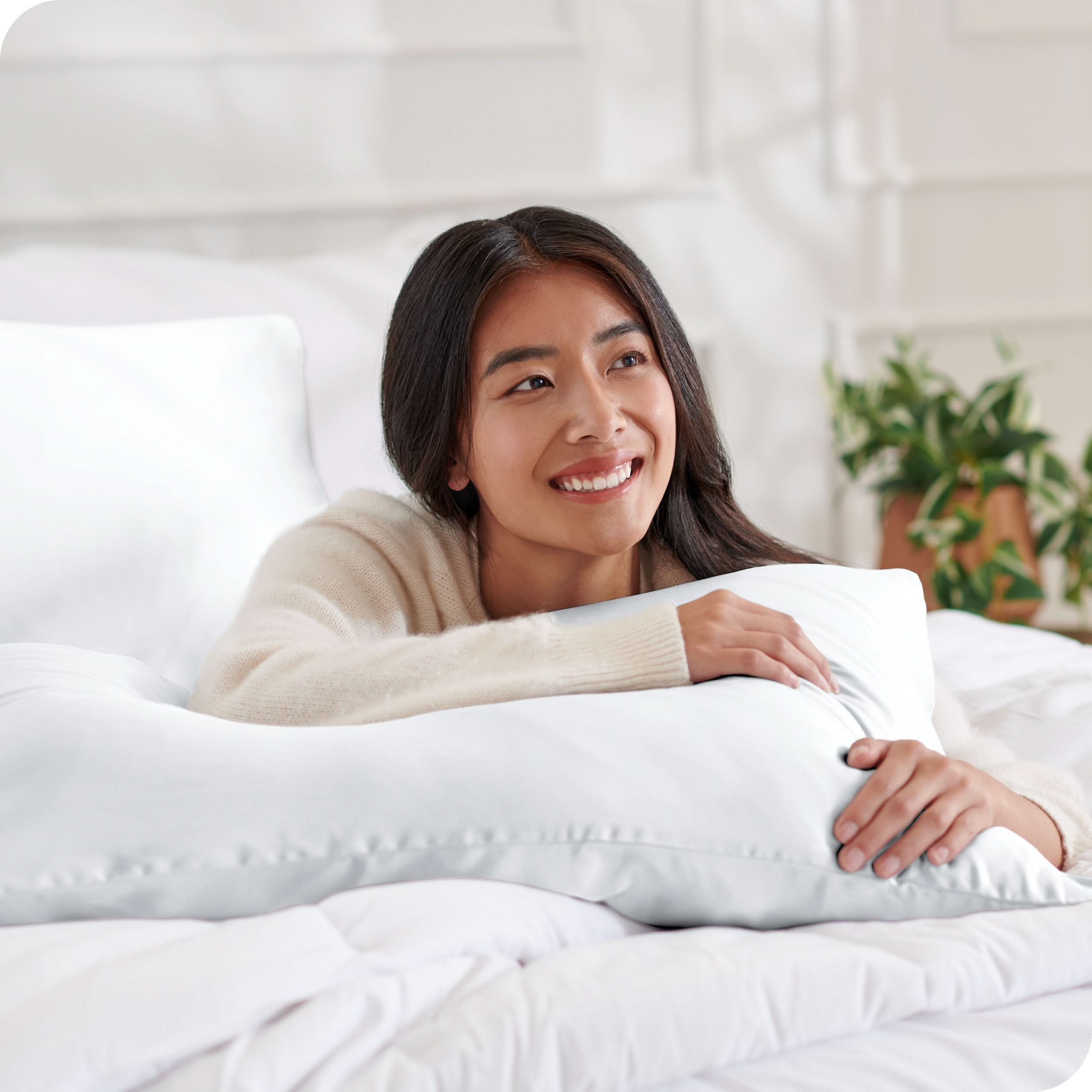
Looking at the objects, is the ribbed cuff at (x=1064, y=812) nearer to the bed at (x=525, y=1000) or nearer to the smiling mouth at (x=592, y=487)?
the bed at (x=525, y=1000)

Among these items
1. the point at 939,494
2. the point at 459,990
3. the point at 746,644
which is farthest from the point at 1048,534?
the point at 459,990

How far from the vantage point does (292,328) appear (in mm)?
1517

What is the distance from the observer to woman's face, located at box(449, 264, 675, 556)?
1.06m

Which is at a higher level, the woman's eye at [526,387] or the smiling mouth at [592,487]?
the woman's eye at [526,387]

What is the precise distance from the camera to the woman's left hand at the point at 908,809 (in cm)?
71

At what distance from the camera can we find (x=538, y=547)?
1.20 m

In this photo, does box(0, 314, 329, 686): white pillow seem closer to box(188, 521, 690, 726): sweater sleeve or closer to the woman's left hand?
box(188, 521, 690, 726): sweater sleeve

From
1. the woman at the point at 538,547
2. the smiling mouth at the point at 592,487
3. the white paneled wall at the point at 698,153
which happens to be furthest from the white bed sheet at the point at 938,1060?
the white paneled wall at the point at 698,153

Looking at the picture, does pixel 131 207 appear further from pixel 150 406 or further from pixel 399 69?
pixel 150 406

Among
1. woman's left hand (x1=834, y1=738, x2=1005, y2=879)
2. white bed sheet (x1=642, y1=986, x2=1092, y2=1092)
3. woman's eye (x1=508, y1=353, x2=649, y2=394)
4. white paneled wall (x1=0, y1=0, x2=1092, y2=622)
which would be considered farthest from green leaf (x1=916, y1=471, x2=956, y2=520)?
white bed sheet (x1=642, y1=986, x2=1092, y2=1092)

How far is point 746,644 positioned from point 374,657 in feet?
0.93

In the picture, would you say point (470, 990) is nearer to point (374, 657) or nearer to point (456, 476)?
point (374, 657)

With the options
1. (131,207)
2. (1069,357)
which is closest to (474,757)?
(131,207)

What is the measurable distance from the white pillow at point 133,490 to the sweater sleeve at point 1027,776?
2.39 ft
